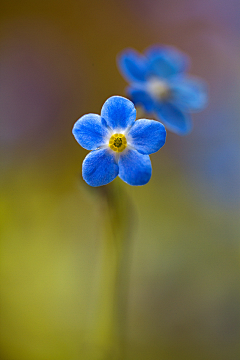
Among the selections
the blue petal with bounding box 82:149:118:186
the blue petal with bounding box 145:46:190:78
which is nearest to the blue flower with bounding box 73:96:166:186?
the blue petal with bounding box 82:149:118:186

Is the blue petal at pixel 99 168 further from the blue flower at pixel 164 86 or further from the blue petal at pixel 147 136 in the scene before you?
the blue flower at pixel 164 86

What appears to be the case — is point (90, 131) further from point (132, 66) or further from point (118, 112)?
point (132, 66)

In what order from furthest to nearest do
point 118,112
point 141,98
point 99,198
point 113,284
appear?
1. point 113,284
2. point 99,198
3. point 141,98
4. point 118,112

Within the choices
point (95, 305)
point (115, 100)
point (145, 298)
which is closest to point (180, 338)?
point (145, 298)

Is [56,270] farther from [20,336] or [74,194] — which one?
[74,194]

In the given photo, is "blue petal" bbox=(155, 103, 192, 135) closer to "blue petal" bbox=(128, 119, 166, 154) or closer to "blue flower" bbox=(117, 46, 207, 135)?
"blue flower" bbox=(117, 46, 207, 135)

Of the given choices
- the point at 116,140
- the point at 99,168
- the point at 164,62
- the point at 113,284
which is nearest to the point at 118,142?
the point at 116,140
